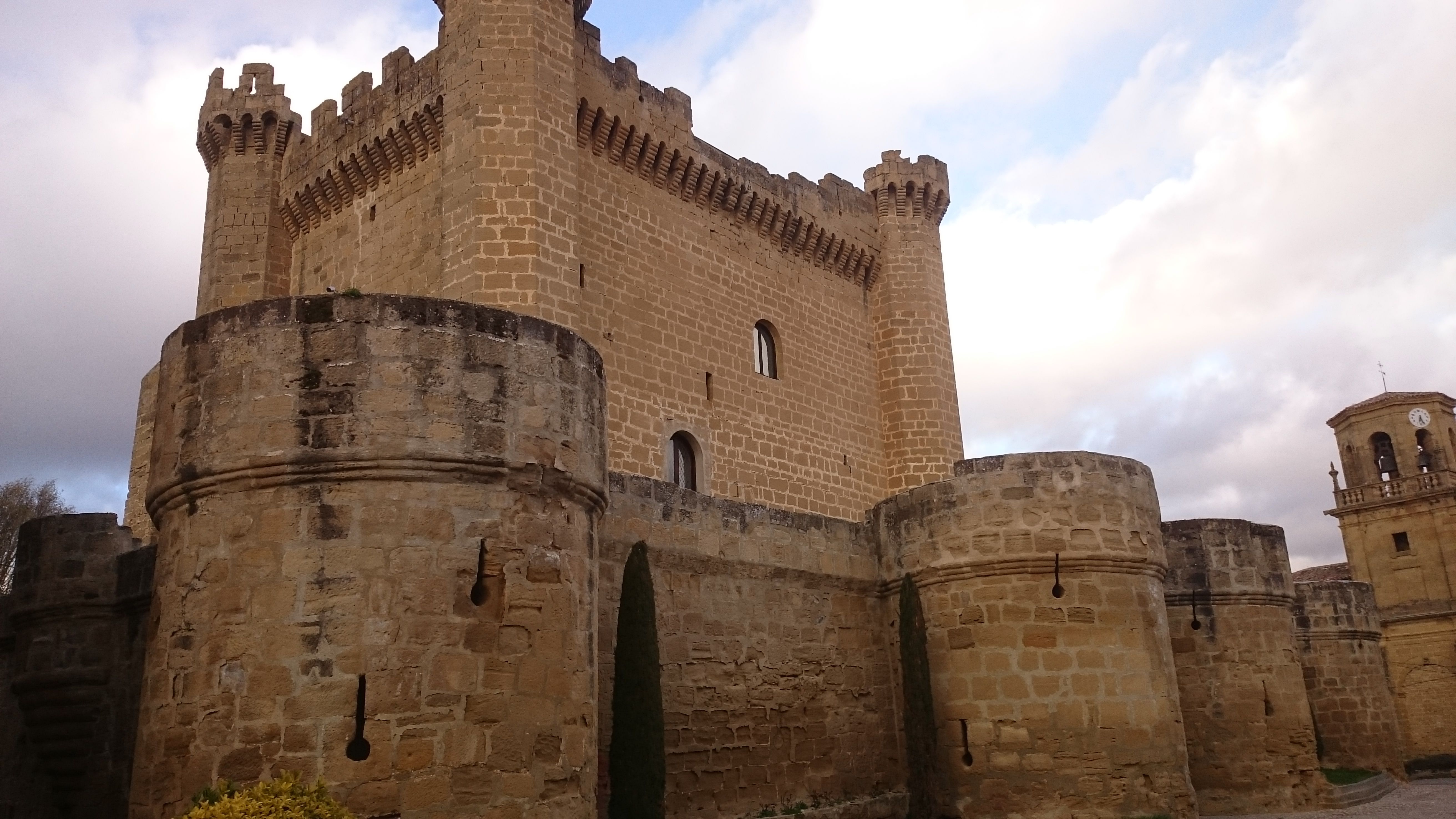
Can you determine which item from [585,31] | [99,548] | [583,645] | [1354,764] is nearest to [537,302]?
Answer: [585,31]

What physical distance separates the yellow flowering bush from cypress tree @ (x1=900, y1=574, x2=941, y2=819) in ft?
22.3

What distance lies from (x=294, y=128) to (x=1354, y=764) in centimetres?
2106

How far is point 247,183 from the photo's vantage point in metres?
20.5

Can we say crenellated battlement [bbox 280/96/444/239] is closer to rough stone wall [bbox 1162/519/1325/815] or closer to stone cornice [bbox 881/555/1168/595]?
stone cornice [bbox 881/555/1168/595]

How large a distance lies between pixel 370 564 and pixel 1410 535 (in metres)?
36.2

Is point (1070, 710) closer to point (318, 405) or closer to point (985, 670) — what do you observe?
point (985, 670)

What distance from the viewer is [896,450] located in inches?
941

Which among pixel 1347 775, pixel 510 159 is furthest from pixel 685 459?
pixel 1347 775

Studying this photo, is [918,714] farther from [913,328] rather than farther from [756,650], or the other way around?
[913,328]

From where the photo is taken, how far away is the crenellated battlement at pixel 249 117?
20.4m

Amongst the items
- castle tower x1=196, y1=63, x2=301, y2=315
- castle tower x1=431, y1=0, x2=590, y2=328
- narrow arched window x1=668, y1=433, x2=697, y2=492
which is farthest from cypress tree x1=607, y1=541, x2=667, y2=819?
castle tower x1=196, y1=63, x2=301, y2=315

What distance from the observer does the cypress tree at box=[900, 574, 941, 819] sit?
11570 mm

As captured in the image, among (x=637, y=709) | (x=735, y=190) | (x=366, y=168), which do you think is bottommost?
(x=637, y=709)

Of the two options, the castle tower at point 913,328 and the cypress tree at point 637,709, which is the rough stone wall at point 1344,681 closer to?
the castle tower at point 913,328
